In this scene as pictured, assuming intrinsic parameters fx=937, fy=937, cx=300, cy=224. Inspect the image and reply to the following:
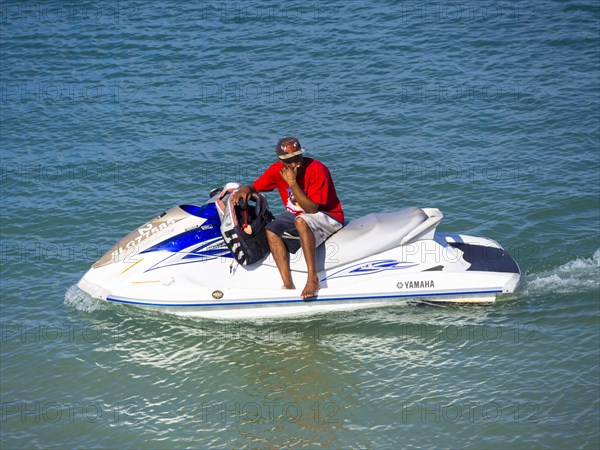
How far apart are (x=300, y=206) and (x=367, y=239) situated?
2.74ft

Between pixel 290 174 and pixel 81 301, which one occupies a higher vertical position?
pixel 290 174

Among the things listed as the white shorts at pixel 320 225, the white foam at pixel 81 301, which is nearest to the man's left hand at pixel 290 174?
the white shorts at pixel 320 225

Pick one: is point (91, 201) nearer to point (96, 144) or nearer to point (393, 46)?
point (96, 144)

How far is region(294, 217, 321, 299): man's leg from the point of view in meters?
9.89

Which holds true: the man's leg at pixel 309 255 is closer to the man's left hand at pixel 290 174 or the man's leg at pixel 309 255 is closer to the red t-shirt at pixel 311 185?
the red t-shirt at pixel 311 185

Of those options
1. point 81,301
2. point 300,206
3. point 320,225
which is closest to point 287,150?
point 300,206

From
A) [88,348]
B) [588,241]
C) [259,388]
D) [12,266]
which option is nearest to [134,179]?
[12,266]

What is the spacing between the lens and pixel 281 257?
33.0 feet

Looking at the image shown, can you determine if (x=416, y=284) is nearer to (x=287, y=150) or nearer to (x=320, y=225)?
(x=320, y=225)

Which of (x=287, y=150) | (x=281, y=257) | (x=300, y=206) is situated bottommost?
(x=281, y=257)

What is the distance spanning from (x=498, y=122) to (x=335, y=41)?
4.42 m

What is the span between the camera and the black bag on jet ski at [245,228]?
996cm

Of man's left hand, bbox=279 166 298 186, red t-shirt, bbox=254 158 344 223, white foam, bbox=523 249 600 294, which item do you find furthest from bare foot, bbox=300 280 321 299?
white foam, bbox=523 249 600 294

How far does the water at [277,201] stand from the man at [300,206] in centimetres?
76
